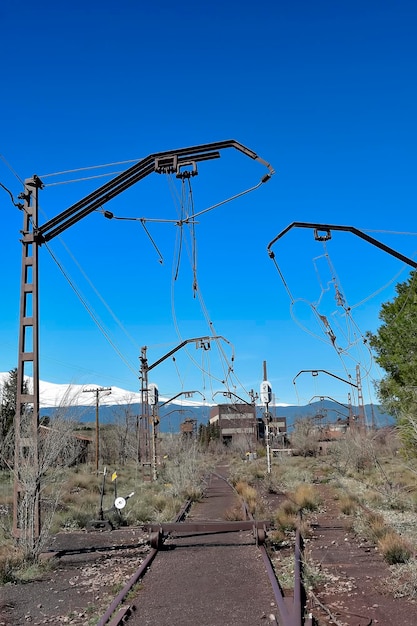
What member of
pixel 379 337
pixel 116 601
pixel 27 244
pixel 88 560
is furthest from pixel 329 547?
pixel 379 337

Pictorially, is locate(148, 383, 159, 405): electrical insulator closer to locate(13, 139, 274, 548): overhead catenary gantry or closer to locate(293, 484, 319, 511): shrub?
locate(293, 484, 319, 511): shrub

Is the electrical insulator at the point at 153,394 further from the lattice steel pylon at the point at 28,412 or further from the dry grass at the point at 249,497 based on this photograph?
the lattice steel pylon at the point at 28,412

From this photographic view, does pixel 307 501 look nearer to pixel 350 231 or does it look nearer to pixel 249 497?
pixel 249 497

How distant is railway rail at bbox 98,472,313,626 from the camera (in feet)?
22.0

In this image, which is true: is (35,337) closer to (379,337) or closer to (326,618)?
(326,618)

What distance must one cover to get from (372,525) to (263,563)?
140 inches

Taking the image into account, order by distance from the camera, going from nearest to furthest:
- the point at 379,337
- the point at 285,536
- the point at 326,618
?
the point at 326,618, the point at 285,536, the point at 379,337

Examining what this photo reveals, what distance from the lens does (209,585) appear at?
8.52 metres

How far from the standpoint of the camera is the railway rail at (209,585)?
6691 mm

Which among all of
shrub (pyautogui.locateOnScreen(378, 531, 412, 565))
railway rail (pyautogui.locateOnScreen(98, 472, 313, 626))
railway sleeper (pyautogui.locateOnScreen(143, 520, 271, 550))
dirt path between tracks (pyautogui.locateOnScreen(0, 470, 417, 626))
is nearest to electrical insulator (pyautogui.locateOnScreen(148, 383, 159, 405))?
railway rail (pyautogui.locateOnScreen(98, 472, 313, 626))

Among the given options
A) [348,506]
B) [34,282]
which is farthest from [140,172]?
[348,506]

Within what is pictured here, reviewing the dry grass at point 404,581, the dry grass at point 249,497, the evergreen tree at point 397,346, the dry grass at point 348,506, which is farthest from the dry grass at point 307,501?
the dry grass at point 404,581

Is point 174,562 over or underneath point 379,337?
underneath

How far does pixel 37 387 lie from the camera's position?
11.2m
